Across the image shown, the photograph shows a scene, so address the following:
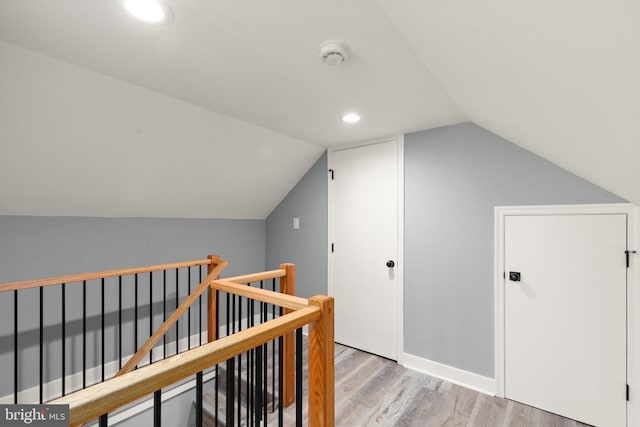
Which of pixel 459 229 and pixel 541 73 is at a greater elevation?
pixel 541 73

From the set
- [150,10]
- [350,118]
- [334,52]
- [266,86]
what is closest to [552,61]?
[334,52]

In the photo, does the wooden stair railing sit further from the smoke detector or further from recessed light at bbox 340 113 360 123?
recessed light at bbox 340 113 360 123

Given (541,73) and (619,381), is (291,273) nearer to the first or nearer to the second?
(541,73)

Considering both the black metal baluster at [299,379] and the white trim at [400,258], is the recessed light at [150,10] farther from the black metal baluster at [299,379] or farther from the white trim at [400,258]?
the white trim at [400,258]

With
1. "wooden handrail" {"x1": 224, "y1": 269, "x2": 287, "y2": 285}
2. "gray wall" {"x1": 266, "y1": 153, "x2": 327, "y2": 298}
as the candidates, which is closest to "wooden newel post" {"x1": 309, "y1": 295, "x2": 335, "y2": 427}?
"wooden handrail" {"x1": 224, "y1": 269, "x2": 287, "y2": 285}

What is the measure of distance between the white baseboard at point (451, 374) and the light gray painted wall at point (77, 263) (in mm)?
2225

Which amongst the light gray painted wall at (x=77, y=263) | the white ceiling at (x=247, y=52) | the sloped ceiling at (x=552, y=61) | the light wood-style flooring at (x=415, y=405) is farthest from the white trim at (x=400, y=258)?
the light gray painted wall at (x=77, y=263)

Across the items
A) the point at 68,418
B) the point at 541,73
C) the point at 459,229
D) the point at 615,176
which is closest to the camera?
the point at 68,418

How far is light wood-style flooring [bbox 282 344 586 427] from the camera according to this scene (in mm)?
1980

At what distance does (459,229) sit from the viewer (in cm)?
245

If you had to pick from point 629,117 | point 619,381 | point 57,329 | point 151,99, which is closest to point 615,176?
point 629,117

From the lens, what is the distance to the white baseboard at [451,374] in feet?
7.57

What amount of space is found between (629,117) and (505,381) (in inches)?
91.5

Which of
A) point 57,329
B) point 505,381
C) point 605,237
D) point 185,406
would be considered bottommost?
point 185,406
